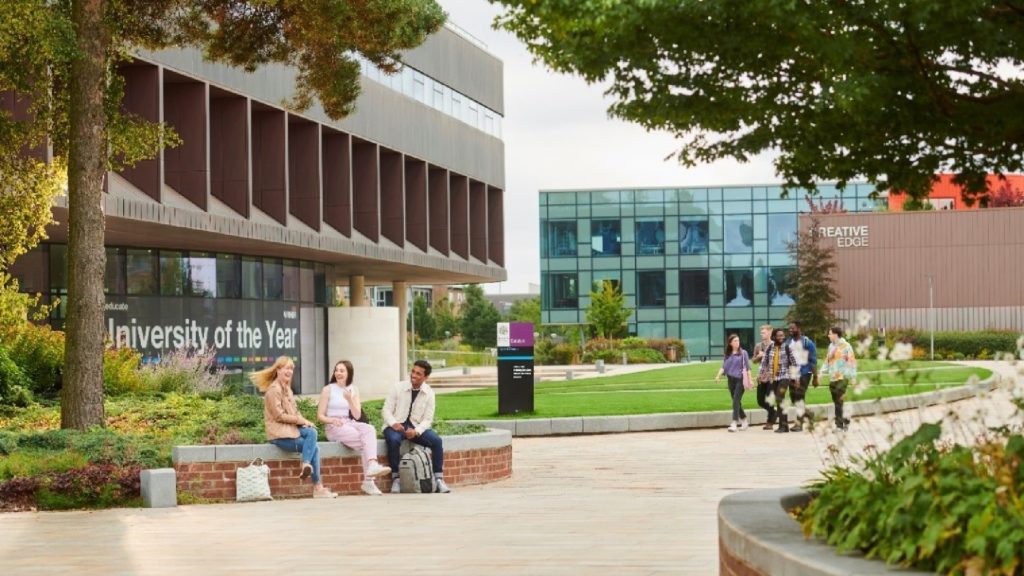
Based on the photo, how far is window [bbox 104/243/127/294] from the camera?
36.0 metres

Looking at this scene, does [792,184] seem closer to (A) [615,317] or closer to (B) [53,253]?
(B) [53,253]

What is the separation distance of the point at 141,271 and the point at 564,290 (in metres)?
54.6

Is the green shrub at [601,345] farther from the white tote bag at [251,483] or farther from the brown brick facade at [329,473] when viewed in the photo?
the white tote bag at [251,483]

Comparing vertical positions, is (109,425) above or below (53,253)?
below

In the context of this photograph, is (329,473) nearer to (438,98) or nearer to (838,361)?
(838,361)

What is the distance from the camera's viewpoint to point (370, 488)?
16.3 metres

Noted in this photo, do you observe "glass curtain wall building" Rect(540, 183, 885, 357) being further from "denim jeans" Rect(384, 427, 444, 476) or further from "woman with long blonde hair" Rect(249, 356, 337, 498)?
"woman with long blonde hair" Rect(249, 356, 337, 498)

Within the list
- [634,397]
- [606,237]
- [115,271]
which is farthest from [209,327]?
[606,237]

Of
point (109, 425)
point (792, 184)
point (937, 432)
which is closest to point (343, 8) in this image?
point (109, 425)

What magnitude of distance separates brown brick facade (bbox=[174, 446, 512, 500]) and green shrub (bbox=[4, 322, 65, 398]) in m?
8.28

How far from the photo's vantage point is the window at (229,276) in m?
39.9

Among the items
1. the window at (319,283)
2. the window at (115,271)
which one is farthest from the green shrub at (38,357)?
the window at (319,283)

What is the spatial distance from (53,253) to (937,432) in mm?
30406

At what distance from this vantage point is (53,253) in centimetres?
3441
